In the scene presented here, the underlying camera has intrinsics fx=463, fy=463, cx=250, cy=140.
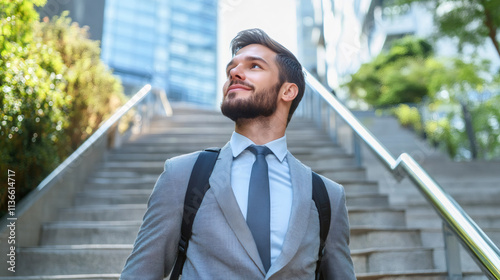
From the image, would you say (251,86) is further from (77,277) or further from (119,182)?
(119,182)

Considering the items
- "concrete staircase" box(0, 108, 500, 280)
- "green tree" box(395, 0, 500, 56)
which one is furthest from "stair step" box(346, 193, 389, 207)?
"green tree" box(395, 0, 500, 56)

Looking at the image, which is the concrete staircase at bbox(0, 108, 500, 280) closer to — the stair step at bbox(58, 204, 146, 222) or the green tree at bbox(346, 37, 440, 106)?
the stair step at bbox(58, 204, 146, 222)

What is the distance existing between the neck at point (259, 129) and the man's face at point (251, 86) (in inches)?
0.9

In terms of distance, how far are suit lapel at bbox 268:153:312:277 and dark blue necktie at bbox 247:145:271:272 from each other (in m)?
0.05

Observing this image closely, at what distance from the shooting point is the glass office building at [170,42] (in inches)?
1529

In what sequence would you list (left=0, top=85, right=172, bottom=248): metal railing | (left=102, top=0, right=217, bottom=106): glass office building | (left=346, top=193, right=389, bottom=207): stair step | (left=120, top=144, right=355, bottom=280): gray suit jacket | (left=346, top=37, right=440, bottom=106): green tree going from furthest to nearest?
(left=102, top=0, right=217, bottom=106): glass office building → (left=346, top=37, right=440, bottom=106): green tree → (left=346, top=193, right=389, bottom=207): stair step → (left=0, top=85, right=172, bottom=248): metal railing → (left=120, top=144, right=355, bottom=280): gray suit jacket

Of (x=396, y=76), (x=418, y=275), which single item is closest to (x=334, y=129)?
(x=418, y=275)

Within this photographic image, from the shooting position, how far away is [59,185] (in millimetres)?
3531

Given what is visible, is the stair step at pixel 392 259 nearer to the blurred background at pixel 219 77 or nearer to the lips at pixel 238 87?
the blurred background at pixel 219 77

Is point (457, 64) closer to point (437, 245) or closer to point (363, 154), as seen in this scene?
point (363, 154)

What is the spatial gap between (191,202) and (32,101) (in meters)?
2.27

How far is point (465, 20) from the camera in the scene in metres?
6.17

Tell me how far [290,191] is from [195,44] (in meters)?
47.4

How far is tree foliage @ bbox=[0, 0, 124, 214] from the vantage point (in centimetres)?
280
